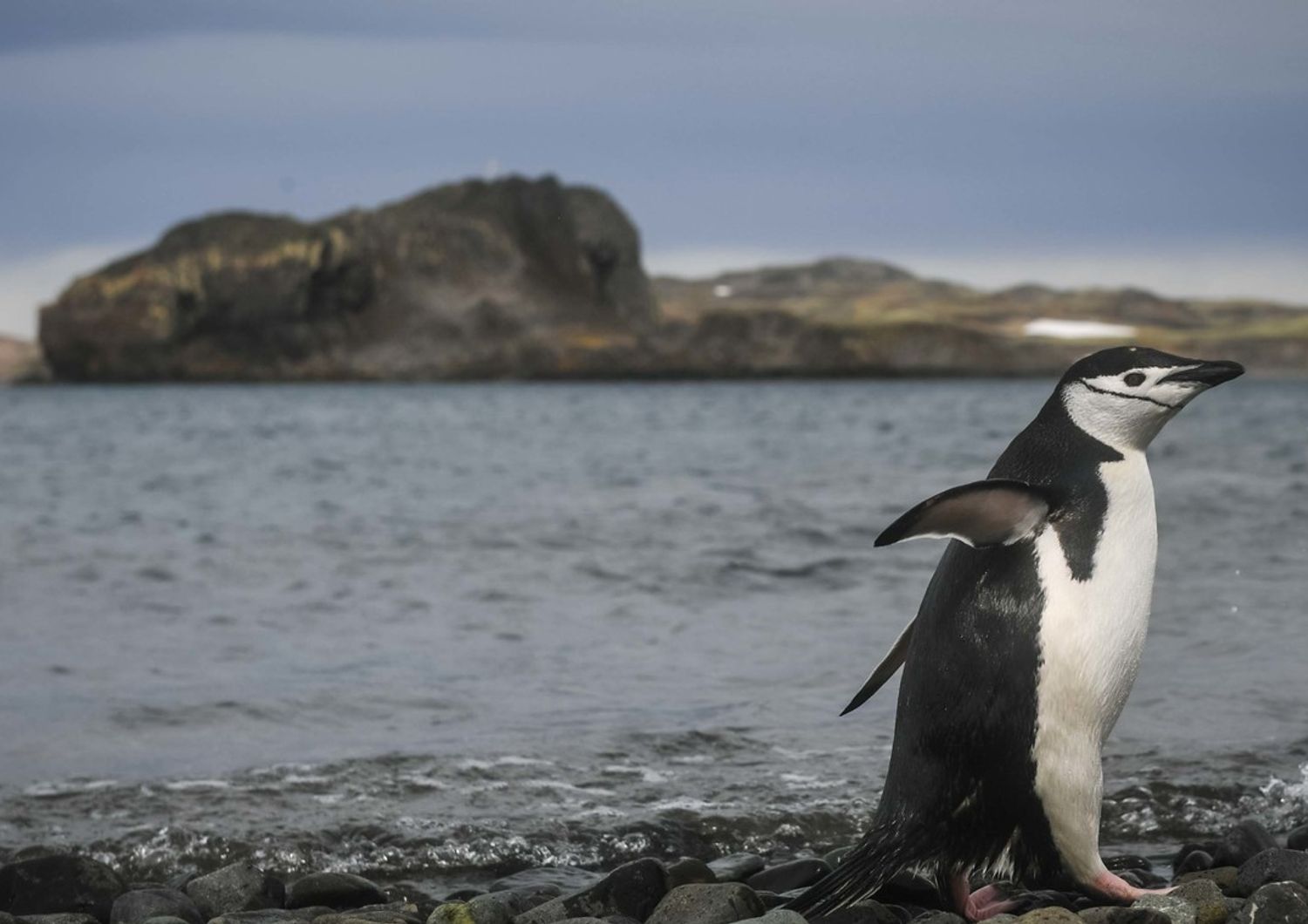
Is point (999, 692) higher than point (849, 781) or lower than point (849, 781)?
higher

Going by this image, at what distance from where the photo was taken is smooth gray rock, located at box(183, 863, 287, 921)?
3957 mm

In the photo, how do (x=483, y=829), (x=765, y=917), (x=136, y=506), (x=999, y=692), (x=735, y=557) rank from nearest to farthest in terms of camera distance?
(x=765, y=917) < (x=999, y=692) < (x=483, y=829) < (x=735, y=557) < (x=136, y=506)

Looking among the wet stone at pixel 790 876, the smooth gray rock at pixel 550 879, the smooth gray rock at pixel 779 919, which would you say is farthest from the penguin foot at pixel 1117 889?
the smooth gray rock at pixel 550 879

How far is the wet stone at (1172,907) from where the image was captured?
3371mm

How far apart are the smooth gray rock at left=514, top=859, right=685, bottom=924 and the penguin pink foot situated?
66 centimetres

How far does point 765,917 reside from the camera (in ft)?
11.0

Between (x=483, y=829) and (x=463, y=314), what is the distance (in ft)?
403

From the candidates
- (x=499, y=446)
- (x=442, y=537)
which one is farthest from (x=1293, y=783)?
(x=499, y=446)

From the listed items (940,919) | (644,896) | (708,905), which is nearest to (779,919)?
(708,905)

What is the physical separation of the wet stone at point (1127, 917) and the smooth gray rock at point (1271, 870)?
383mm

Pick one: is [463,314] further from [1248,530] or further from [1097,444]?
[1097,444]

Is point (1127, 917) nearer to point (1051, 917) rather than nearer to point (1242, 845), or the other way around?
point (1051, 917)

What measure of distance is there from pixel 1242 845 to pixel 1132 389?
128 cm

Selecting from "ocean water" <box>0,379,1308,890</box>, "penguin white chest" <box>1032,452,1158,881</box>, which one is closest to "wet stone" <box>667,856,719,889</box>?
"ocean water" <box>0,379,1308,890</box>
